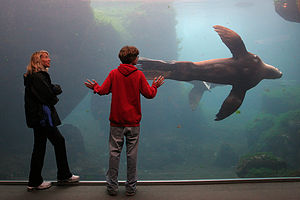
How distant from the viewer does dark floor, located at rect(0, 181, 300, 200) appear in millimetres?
2494

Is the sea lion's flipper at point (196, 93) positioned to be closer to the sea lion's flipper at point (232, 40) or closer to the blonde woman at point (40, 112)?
the sea lion's flipper at point (232, 40)

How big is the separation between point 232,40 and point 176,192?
9.72ft

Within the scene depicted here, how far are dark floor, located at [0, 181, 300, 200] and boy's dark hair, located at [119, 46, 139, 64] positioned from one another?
5.14 feet

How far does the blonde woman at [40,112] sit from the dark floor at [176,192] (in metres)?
0.18

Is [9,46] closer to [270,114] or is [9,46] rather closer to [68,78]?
[68,78]

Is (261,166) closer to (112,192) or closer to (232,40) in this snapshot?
(232,40)

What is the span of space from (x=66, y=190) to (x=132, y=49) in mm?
1886

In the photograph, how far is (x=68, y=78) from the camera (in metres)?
9.56

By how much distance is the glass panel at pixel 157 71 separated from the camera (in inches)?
250

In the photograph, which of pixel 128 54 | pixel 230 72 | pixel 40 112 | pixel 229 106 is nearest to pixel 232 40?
pixel 230 72

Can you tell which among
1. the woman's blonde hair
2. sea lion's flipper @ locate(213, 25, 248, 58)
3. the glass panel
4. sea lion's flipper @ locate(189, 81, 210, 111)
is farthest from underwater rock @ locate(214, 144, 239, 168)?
the woman's blonde hair

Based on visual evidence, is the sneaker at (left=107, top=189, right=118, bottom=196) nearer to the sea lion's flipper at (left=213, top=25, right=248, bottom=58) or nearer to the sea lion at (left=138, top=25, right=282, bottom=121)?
the sea lion at (left=138, top=25, right=282, bottom=121)

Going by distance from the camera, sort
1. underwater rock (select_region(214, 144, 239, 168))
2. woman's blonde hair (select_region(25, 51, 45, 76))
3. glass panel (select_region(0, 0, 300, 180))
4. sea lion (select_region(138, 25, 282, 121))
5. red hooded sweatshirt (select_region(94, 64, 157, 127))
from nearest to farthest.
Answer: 1. red hooded sweatshirt (select_region(94, 64, 157, 127))
2. woman's blonde hair (select_region(25, 51, 45, 76))
3. sea lion (select_region(138, 25, 282, 121))
4. glass panel (select_region(0, 0, 300, 180))
5. underwater rock (select_region(214, 144, 239, 168))

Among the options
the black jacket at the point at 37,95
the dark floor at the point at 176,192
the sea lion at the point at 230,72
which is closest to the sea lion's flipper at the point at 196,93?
the sea lion at the point at 230,72
